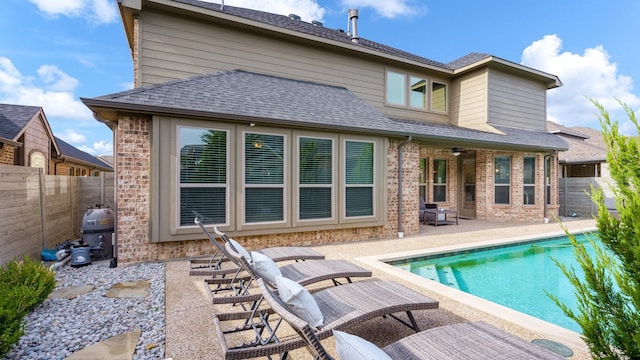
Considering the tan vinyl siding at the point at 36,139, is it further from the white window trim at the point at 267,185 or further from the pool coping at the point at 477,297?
the pool coping at the point at 477,297

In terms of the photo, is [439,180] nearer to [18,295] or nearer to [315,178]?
[315,178]

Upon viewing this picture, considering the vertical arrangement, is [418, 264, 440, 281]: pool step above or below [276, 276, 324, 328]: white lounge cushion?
below

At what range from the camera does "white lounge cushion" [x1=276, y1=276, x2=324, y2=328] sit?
2133 millimetres

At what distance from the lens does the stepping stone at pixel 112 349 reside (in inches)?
104

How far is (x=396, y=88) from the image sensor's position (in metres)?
10.7

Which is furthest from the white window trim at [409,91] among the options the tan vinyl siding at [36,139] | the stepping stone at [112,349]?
the tan vinyl siding at [36,139]

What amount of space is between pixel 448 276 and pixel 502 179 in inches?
301

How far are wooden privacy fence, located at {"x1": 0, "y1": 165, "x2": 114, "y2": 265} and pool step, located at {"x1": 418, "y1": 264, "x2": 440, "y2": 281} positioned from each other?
22.5 ft

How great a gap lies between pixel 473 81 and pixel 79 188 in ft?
43.5

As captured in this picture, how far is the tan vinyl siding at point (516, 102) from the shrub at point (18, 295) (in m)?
12.9

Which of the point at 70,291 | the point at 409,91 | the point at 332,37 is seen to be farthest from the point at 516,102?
the point at 70,291

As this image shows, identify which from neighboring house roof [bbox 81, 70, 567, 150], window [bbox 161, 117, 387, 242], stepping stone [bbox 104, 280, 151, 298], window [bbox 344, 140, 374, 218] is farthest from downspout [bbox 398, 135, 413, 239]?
stepping stone [bbox 104, 280, 151, 298]

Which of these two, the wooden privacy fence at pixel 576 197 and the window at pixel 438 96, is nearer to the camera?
the window at pixel 438 96

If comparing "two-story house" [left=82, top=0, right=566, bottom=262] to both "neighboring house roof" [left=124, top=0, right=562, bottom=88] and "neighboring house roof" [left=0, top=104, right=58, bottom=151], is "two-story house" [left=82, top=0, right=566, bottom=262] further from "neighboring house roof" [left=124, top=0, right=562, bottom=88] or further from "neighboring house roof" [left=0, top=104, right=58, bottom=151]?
"neighboring house roof" [left=0, top=104, right=58, bottom=151]
